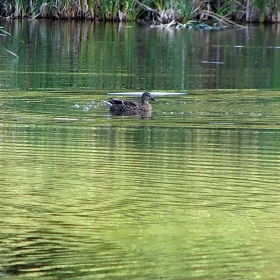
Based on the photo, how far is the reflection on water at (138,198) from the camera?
5062 millimetres

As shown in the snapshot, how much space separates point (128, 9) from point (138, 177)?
75.2 feet

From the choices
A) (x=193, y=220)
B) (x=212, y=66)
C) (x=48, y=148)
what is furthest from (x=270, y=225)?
(x=212, y=66)

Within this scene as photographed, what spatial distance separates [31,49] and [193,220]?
15317 millimetres

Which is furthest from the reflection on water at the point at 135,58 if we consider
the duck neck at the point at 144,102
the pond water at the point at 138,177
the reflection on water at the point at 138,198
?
the reflection on water at the point at 138,198

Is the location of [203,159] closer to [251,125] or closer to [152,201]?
[152,201]

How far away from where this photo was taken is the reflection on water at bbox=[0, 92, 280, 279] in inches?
199

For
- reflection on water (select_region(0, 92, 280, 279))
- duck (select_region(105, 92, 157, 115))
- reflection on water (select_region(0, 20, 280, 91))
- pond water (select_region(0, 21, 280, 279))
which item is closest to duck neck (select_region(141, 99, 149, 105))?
duck (select_region(105, 92, 157, 115))

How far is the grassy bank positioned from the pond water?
12894mm

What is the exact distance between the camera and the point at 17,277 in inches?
186

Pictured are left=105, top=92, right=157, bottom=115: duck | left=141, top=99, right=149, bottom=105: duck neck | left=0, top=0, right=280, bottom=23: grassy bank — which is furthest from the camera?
left=0, top=0, right=280, bottom=23: grassy bank

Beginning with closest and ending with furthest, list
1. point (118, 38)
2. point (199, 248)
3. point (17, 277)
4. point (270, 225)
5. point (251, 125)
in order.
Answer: point (17, 277), point (199, 248), point (270, 225), point (251, 125), point (118, 38)

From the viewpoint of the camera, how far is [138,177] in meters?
7.27

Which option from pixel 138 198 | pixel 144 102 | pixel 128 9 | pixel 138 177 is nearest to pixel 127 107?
pixel 144 102

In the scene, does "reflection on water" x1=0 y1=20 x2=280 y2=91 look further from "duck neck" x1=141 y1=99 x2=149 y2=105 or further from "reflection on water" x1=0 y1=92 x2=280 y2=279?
"reflection on water" x1=0 y1=92 x2=280 y2=279
